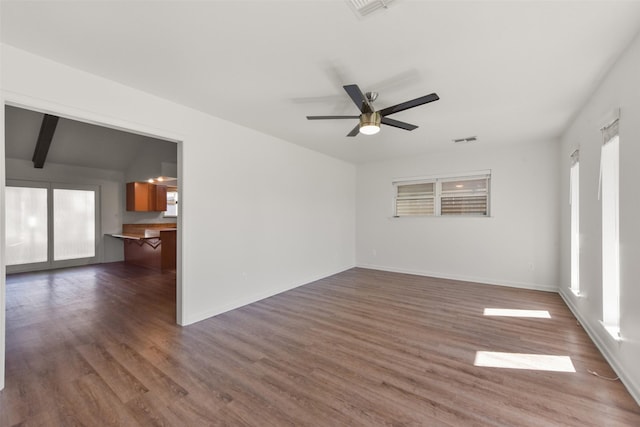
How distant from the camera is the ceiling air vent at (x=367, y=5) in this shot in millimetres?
1557

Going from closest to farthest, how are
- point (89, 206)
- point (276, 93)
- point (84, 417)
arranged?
point (84, 417) → point (276, 93) → point (89, 206)

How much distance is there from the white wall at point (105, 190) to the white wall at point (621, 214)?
9.34m

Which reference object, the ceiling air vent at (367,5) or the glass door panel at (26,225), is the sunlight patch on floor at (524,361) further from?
the glass door panel at (26,225)

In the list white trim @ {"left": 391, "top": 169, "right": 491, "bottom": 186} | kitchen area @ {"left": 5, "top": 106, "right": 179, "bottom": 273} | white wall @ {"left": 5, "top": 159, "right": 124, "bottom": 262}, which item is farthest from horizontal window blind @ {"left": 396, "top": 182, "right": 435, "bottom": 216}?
white wall @ {"left": 5, "top": 159, "right": 124, "bottom": 262}

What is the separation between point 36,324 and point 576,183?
665cm

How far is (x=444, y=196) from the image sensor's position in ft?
17.7

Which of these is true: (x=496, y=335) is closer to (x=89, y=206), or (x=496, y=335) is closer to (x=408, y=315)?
(x=408, y=315)

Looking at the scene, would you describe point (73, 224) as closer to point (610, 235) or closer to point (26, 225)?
point (26, 225)

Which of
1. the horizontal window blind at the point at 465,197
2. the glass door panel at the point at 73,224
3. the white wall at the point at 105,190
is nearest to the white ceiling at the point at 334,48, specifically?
the horizontal window blind at the point at 465,197

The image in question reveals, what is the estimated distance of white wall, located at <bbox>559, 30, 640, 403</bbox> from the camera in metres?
1.84

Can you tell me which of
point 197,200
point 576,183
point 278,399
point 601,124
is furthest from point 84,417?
point 576,183

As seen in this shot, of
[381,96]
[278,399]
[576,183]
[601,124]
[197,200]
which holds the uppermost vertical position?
[381,96]

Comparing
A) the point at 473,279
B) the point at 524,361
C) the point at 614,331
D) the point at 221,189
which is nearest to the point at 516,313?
the point at 614,331

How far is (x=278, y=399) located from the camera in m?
1.85
